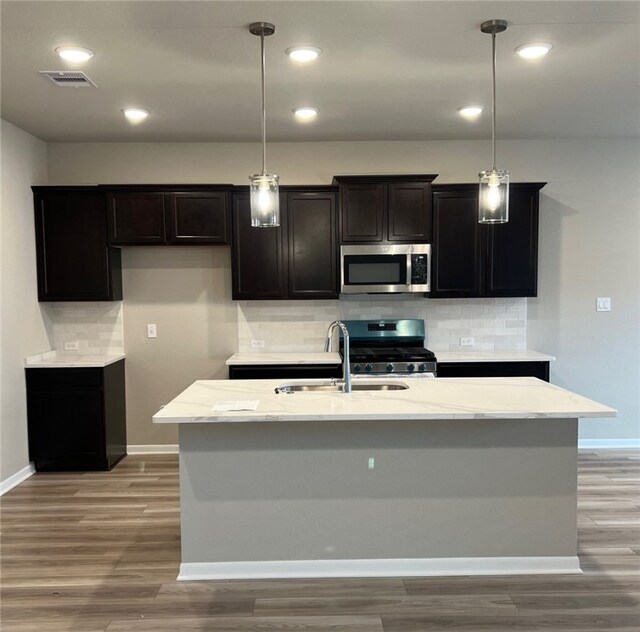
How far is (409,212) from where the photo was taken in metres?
4.61

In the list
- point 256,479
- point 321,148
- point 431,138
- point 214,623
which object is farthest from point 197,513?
point 431,138

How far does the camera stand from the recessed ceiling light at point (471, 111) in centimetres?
402

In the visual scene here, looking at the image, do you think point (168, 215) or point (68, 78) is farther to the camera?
point (168, 215)

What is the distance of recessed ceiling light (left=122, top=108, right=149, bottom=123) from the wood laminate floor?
8.85 feet

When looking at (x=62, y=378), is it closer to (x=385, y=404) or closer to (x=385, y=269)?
(x=385, y=269)

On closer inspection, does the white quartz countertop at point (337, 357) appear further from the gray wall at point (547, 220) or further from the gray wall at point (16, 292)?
the gray wall at point (16, 292)

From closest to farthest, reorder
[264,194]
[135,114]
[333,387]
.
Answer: [264,194]
[333,387]
[135,114]

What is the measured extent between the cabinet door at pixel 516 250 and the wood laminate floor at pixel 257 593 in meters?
1.86

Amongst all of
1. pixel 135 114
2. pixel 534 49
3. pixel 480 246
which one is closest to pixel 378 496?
pixel 534 49

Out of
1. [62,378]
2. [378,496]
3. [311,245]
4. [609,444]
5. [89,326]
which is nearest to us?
[378,496]

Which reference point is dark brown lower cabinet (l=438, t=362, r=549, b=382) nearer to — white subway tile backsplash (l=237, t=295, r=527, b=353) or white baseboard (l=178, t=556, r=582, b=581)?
white subway tile backsplash (l=237, t=295, r=527, b=353)

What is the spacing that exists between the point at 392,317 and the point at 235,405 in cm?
256

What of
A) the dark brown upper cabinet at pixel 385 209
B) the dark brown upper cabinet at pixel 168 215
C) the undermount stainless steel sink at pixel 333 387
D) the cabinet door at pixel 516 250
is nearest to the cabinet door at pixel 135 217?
the dark brown upper cabinet at pixel 168 215

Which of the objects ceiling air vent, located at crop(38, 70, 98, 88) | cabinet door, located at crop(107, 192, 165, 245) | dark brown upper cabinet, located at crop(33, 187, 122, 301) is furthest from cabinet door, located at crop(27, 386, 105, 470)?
ceiling air vent, located at crop(38, 70, 98, 88)
